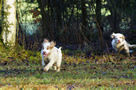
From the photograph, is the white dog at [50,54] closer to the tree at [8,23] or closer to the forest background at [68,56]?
the forest background at [68,56]

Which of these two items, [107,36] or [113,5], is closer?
[107,36]

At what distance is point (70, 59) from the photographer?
41.2 ft

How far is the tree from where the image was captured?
44.1 feet

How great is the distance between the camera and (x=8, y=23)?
13516 millimetres

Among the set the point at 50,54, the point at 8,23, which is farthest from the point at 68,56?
the point at 50,54

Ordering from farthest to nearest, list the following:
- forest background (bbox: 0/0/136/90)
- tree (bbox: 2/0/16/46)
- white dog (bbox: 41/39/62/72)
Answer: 1. tree (bbox: 2/0/16/46)
2. white dog (bbox: 41/39/62/72)
3. forest background (bbox: 0/0/136/90)

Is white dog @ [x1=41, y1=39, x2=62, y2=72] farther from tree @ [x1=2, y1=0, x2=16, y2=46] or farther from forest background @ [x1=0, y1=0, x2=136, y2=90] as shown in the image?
tree @ [x1=2, y1=0, x2=16, y2=46]

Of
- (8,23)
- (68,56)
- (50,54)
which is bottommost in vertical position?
(68,56)

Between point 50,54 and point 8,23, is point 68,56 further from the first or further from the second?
point 50,54

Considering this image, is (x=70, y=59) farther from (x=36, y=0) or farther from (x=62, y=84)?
(x=36, y=0)

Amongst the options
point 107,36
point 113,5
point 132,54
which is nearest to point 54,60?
point 132,54

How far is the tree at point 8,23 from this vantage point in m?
13.4

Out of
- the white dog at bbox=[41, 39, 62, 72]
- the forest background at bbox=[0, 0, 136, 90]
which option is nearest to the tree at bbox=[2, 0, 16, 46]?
the forest background at bbox=[0, 0, 136, 90]

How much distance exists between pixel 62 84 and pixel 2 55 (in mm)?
6976
